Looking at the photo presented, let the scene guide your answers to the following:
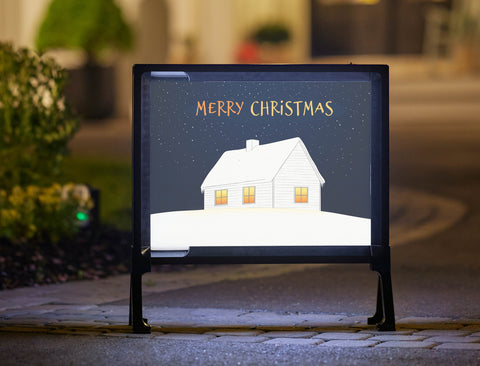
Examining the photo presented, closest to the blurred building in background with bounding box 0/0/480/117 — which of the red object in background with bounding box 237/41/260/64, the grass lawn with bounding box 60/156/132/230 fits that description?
the red object in background with bounding box 237/41/260/64

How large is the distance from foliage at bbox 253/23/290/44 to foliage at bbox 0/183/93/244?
1930 cm

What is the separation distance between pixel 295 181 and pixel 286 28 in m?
22.4

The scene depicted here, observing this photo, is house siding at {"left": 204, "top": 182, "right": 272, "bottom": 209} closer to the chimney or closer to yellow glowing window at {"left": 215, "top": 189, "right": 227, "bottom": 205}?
yellow glowing window at {"left": 215, "top": 189, "right": 227, "bottom": 205}

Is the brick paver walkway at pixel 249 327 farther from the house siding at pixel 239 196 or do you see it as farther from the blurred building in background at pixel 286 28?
the blurred building in background at pixel 286 28

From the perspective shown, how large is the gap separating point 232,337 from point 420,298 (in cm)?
179

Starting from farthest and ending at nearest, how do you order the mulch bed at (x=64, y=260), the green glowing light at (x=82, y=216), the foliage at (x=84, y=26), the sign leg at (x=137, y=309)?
the foliage at (x=84, y=26) → the green glowing light at (x=82, y=216) → the mulch bed at (x=64, y=260) → the sign leg at (x=137, y=309)

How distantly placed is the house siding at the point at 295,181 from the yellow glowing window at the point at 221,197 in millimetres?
289

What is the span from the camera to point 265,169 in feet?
20.1

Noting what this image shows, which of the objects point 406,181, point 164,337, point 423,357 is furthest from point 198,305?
point 406,181

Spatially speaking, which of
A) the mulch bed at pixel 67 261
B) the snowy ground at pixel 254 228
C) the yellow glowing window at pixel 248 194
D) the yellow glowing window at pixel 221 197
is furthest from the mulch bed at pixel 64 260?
the yellow glowing window at pixel 248 194

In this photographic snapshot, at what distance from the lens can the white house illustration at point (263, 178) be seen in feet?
20.1

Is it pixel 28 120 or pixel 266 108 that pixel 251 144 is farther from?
pixel 28 120

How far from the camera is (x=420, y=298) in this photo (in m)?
7.16

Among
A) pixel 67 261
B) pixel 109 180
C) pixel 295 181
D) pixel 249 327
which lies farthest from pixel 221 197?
pixel 109 180
